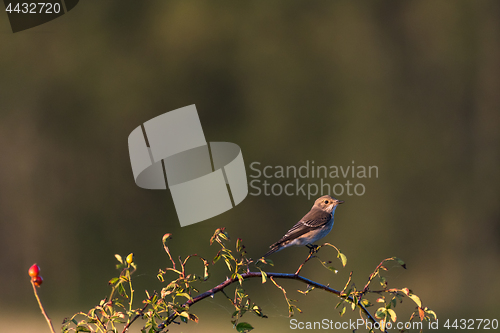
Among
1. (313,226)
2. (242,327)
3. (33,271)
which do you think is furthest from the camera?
(313,226)

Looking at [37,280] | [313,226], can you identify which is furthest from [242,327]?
[313,226]

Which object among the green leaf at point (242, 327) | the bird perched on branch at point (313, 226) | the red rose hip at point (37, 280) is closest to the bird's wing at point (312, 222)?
the bird perched on branch at point (313, 226)

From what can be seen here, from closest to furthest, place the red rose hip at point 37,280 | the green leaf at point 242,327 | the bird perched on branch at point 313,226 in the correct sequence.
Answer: the red rose hip at point 37,280 → the green leaf at point 242,327 → the bird perched on branch at point 313,226

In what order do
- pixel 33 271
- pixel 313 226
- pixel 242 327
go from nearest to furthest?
pixel 33 271 → pixel 242 327 → pixel 313 226

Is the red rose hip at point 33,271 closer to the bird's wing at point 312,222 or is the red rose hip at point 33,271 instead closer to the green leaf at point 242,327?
the green leaf at point 242,327

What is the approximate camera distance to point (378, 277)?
2.59 ft

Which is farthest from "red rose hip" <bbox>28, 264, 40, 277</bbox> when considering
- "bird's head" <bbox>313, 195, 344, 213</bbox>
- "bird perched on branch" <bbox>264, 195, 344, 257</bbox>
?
"bird's head" <bbox>313, 195, 344, 213</bbox>

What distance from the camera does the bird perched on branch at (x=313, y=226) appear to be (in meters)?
1.33

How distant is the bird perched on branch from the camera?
4.36ft

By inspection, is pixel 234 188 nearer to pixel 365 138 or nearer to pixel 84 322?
pixel 365 138

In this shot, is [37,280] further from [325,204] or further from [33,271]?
[325,204]

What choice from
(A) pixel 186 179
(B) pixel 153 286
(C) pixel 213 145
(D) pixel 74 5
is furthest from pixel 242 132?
(D) pixel 74 5

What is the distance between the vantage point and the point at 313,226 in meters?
1.37

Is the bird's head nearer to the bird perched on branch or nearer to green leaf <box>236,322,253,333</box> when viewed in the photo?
the bird perched on branch
